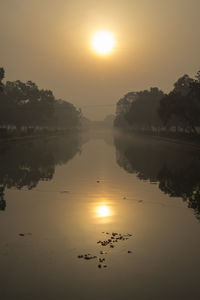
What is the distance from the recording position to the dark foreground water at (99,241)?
282 inches

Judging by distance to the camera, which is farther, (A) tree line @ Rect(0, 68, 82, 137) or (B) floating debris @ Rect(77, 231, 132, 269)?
(A) tree line @ Rect(0, 68, 82, 137)

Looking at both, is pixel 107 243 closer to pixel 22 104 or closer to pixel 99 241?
pixel 99 241

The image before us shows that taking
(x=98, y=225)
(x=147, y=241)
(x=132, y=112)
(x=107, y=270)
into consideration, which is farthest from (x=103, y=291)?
(x=132, y=112)

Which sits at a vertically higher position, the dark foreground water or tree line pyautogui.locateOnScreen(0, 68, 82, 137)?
tree line pyautogui.locateOnScreen(0, 68, 82, 137)

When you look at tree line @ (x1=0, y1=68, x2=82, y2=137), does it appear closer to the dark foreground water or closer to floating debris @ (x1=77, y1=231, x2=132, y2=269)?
the dark foreground water

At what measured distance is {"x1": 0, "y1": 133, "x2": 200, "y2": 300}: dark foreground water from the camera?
7.16m

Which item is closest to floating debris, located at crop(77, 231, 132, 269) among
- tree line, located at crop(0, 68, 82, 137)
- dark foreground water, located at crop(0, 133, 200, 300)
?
dark foreground water, located at crop(0, 133, 200, 300)

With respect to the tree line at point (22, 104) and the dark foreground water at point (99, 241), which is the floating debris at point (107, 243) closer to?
the dark foreground water at point (99, 241)

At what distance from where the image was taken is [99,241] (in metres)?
9.94

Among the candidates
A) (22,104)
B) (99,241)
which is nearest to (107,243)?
(99,241)

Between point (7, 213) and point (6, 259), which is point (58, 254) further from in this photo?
point (7, 213)

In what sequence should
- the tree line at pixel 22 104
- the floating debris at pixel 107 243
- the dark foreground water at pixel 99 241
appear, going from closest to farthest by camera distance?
the dark foreground water at pixel 99 241, the floating debris at pixel 107 243, the tree line at pixel 22 104

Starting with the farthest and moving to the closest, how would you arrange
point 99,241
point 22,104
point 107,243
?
1. point 22,104
2. point 99,241
3. point 107,243

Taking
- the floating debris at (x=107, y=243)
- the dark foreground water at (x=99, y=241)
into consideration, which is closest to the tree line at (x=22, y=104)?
the dark foreground water at (x=99, y=241)
